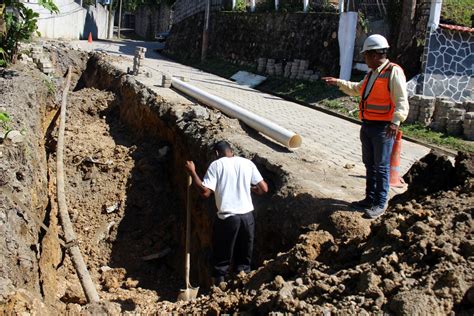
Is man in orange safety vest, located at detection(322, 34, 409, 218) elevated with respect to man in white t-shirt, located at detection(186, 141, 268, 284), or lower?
elevated

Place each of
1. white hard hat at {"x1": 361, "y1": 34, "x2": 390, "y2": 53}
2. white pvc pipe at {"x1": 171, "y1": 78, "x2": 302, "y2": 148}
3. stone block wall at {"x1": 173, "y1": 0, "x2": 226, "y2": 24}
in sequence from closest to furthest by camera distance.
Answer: white hard hat at {"x1": 361, "y1": 34, "x2": 390, "y2": 53} < white pvc pipe at {"x1": 171, "y1": 78, "x2": 302, "y2": 148} < stone block wall at {"x1": 173, "y1": 0, "x2": 226, "y2": 24}

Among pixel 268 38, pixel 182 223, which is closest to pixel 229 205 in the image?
pixel 182 223

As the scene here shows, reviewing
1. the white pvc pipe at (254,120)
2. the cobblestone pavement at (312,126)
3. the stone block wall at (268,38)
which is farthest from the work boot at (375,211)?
the stone block wall at (268,38)

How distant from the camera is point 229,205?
597 cm

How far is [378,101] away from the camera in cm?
605

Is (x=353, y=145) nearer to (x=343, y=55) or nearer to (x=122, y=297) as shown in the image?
(x=122, y=297)

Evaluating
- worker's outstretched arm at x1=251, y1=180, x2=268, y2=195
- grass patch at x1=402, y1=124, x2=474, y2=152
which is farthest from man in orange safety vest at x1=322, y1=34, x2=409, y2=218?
grass patch at x1=402, y1=124, x2=474, y2=152

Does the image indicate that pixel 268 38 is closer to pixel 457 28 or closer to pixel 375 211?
pixel 457 28

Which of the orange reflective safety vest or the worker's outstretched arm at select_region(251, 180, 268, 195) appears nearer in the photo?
the orange reflective safety vest

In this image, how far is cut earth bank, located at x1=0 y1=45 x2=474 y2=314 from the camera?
13.4 feet

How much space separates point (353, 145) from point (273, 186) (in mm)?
3479

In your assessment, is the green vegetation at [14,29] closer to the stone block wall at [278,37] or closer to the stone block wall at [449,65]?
the stone block wall at [278,37]

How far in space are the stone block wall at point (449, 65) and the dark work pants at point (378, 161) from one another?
9000 millimetres

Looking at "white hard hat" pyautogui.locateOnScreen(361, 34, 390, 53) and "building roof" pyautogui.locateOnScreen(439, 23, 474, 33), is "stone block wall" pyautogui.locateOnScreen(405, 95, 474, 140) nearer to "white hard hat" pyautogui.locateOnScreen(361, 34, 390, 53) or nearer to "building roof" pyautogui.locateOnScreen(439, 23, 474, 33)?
"building roof" pyautogui.locateOnScreen(439, 23, 474, 33)
